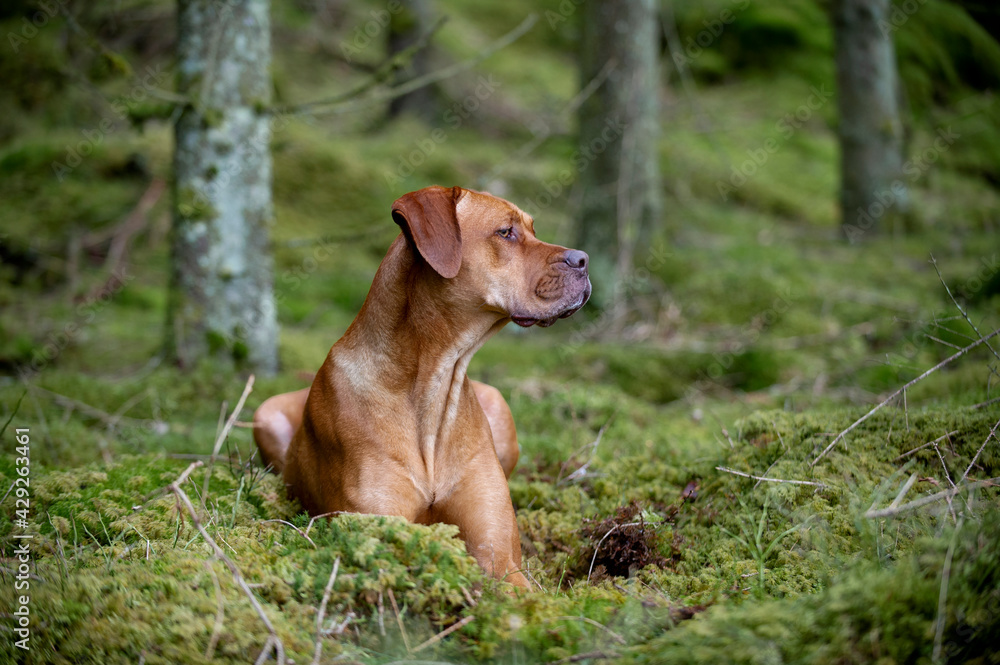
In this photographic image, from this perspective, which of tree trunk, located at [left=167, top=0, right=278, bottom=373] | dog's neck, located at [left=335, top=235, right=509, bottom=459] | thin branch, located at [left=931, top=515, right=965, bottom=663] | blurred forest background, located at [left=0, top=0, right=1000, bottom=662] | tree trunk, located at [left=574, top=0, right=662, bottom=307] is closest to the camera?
thin branch, located at [left=931, top=515, right=965, bottom=663]

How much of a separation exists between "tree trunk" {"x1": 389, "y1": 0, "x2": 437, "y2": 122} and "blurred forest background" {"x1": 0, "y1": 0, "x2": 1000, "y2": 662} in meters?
0.08

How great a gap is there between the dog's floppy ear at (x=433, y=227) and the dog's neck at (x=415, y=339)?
7.5 inches

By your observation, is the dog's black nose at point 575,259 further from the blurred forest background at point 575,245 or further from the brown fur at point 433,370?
the blurred forest background at point 575,245

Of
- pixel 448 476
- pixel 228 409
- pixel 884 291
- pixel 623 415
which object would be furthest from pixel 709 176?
pixel 448 476

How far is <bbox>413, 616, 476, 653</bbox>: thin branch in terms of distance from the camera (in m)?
2.40

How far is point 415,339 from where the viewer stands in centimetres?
359

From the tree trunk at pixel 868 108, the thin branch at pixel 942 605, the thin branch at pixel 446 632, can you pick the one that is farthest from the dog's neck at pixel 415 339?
the tree trunk at pixel 868 108

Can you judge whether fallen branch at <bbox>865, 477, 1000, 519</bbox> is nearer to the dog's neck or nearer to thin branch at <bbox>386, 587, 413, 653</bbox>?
thin branch at <bbox>386, 587, 413, 653</bbox>

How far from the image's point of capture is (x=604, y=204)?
27.8 ft

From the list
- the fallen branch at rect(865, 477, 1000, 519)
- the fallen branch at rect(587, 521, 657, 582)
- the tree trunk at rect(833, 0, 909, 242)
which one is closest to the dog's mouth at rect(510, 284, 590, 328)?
the fallen branch at rect(587, 521, 657, 582)

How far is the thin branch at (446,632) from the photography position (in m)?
2.40

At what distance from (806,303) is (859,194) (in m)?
3.68

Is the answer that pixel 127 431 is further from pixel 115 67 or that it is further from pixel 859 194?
pixel 859 194

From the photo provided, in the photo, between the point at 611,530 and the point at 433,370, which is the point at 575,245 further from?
the point at 611,530
